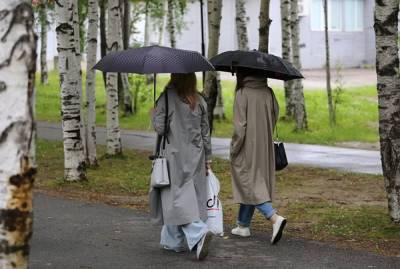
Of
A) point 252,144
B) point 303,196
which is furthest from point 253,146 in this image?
point 303,196

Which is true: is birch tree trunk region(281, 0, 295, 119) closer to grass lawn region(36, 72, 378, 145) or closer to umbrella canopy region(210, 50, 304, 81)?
grass lawn region(36, 72, 378, 145)

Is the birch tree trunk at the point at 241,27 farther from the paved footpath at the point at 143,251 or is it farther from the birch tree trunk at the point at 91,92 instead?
the paved footpath at the point at 143,251

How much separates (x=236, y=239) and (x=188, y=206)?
118 cm

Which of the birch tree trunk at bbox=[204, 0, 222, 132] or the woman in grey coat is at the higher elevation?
the birch tree trunk at bbox=[204, 0, 222, 132]

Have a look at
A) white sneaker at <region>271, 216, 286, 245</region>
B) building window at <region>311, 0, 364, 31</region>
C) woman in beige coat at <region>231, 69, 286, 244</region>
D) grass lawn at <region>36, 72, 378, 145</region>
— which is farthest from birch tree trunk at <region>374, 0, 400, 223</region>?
building window at <region>311, 0, 364, 31</region>

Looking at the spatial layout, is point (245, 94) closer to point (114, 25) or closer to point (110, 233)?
point (110, 233)

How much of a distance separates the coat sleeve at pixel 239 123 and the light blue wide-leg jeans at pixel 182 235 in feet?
3.30

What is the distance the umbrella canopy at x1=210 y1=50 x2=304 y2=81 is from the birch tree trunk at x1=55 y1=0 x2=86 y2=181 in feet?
13.5

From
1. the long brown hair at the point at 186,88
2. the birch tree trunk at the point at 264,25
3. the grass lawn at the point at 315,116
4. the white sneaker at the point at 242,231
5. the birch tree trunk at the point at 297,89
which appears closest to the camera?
the long brown hair at the point at 186,88

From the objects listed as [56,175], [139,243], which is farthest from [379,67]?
[56,175]

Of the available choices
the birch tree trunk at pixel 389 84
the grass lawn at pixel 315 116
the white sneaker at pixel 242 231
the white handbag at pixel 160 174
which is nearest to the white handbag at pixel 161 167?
the white handbag at pixel 160 174

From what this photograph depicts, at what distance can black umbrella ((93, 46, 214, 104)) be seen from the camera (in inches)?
275

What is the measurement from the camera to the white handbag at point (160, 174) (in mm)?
6965

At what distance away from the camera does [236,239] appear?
800 centimetres
